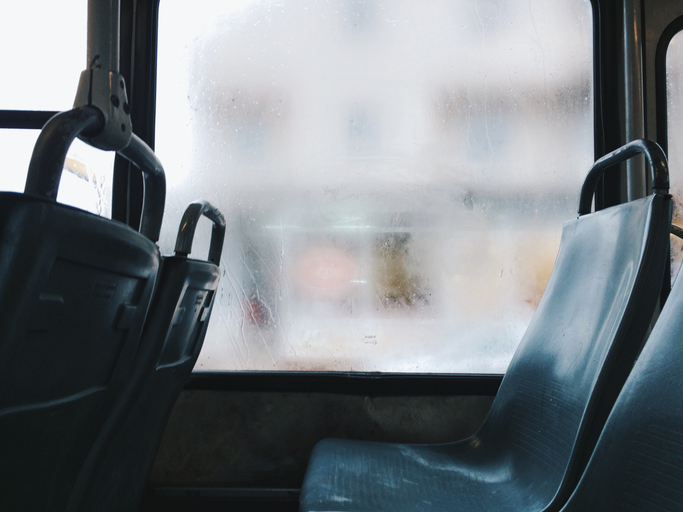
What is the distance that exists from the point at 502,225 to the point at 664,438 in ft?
3.48

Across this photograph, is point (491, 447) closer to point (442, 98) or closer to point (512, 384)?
point (512, 384)

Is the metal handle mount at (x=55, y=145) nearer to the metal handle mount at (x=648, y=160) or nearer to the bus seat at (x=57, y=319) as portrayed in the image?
the bus seat at (x=57, y=319)

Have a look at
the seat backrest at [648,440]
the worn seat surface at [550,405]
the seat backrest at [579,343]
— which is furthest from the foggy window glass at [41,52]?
the seat backrest at [648,440]

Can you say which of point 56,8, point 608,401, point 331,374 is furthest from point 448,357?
point 56,8

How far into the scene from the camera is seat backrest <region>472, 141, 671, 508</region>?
93 centimetres

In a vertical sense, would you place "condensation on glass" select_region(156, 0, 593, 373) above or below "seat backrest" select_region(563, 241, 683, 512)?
above

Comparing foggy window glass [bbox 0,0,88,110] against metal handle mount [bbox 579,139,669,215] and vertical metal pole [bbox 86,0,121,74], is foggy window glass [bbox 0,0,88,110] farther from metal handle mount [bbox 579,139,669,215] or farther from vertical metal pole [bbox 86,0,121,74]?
metal handle mount [bbox 579,139,669,215]

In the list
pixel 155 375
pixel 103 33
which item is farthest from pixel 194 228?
pixel 103 33

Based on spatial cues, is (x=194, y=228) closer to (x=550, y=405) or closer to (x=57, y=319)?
(x=57, y=319)

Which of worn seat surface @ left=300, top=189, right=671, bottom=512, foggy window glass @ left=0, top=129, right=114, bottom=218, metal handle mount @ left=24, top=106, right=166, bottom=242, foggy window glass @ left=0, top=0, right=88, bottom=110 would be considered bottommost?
worn seat surface @ left=300, top=189, right=671, bottom=512

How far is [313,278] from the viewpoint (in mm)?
1615

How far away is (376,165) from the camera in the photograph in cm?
Answer: 163

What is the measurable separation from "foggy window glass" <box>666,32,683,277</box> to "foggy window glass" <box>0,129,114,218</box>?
6.25 feet

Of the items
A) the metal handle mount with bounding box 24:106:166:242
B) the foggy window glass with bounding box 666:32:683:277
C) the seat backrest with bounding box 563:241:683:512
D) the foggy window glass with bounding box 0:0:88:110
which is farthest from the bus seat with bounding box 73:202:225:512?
the foggy window glass with bounding box 666:32:683:277
